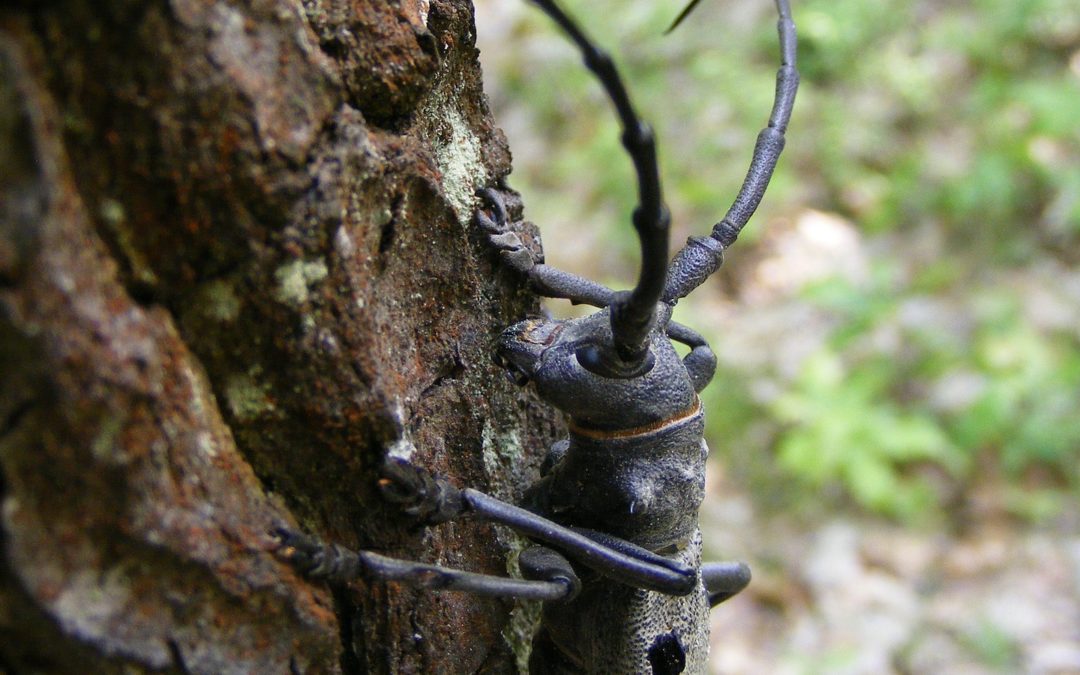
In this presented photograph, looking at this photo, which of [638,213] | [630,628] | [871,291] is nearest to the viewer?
[638,213]

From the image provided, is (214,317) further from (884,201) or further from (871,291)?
(884,201)

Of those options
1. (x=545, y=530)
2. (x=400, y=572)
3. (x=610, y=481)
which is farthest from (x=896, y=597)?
(x=400, y=572)

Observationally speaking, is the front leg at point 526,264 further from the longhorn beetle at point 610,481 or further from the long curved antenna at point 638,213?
the long curved antenna at point 638,213

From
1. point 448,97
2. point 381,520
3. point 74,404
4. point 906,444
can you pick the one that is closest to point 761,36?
point 906,444

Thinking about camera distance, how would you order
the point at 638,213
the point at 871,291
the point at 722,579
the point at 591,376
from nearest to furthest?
the point at 638,213 → the point at 591,376 → the point at 722,579 → the point at 871,291

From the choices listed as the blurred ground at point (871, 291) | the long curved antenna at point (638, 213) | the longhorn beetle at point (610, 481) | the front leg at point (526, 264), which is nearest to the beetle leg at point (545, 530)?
the longhorn beetle at point (610, 481)

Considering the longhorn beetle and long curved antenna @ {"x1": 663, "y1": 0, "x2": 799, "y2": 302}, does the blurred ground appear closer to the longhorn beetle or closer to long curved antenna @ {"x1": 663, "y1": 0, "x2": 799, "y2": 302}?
the longhorn beetle

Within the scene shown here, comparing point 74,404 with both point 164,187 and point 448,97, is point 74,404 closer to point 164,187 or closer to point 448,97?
point 164,187
